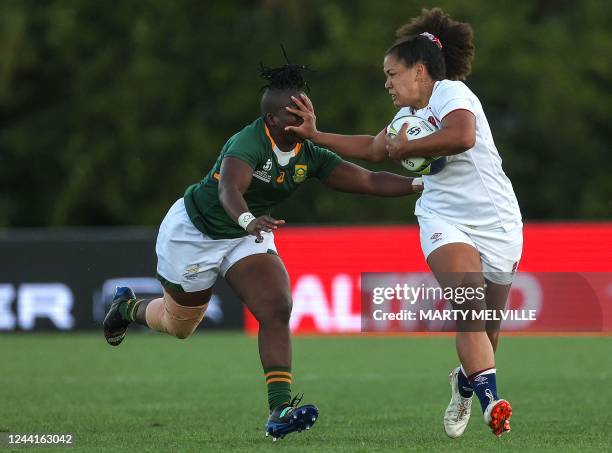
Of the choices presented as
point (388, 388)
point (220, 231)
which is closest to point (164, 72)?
point (388, 388)

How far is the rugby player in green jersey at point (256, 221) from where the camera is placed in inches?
285

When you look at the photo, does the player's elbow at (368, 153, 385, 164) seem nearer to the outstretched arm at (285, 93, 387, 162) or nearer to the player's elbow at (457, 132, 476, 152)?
the outstretched arm at (285, 93, 387, 162)

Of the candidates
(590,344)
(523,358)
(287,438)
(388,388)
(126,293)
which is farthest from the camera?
(590,344)

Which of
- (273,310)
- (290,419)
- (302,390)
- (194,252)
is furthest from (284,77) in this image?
(302,390)

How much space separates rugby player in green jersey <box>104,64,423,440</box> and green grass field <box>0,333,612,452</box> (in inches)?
19.9

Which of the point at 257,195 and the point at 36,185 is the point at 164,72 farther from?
the point at 257,195

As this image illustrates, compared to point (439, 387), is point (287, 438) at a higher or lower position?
higher

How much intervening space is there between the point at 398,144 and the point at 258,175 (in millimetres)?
871

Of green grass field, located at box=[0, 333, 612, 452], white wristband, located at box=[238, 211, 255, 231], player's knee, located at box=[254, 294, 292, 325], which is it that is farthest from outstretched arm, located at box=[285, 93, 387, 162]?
green grass field, located at box=[0, 333, 612, 452]

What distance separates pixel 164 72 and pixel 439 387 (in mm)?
19077

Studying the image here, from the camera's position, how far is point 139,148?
94.3 ft

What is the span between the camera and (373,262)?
17641mm

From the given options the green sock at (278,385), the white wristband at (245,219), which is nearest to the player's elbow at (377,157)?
the white wristband at (245,219)

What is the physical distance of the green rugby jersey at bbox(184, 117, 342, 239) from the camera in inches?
289
